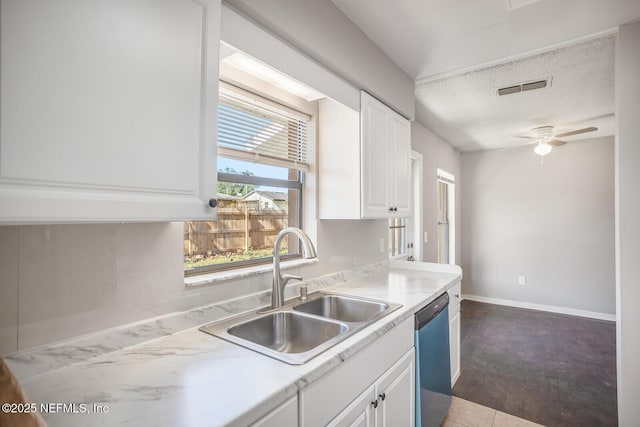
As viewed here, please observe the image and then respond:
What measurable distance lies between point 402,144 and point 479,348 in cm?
233

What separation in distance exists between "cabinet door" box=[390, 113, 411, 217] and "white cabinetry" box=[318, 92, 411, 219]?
0.05 metres

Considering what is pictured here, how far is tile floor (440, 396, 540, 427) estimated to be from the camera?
82.2 inches

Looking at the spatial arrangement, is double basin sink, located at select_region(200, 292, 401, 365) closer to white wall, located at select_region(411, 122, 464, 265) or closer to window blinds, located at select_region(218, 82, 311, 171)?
window blinds, located at select_region(218, 82, 311, 171)

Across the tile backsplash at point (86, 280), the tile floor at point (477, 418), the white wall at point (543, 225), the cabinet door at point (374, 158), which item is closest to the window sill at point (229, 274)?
the tile backsplash at point (86, 280)

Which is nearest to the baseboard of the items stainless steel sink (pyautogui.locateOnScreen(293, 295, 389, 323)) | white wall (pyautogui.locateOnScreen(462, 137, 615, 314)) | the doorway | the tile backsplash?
white wall (pyautogui.locateOnScreen(462, 137, 615, 314))

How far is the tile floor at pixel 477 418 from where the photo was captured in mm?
2088

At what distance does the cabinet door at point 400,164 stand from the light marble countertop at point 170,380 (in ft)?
4.23

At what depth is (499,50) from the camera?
211cm

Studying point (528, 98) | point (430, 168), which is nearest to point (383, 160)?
point (528, 98)

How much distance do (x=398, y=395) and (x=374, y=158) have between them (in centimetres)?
133

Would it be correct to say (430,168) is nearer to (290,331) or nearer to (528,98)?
(528,98)

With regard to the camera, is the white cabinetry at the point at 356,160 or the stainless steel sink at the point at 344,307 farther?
the white cabinetry at the point at 356,160

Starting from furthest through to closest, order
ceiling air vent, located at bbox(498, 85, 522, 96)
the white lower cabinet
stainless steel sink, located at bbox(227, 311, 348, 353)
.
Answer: ceiling air vent, located at bbox(498, 85, 522, 96), stainless steel sink, located at bbox(227, 311, 348, 353), the white lower cabinet

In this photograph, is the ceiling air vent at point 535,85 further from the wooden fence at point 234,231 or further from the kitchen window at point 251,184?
the wooden fence at point 234,231
